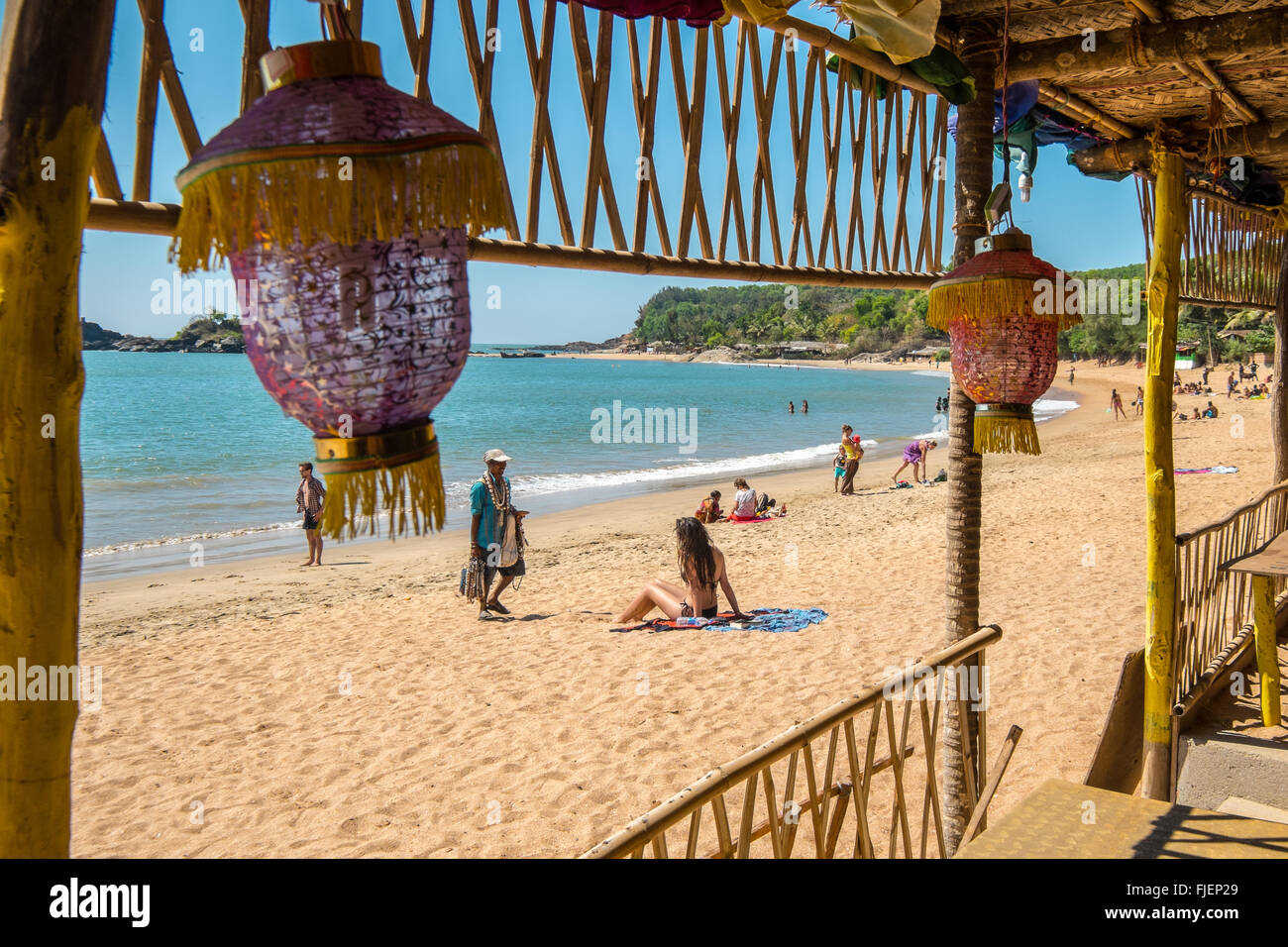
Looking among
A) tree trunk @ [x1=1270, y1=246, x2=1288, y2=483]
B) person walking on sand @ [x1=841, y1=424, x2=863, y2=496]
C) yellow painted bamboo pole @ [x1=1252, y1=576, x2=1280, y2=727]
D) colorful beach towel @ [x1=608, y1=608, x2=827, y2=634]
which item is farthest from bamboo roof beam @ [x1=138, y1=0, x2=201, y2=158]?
person walking on sand @ [x1=841, y1=424, x2=863, y2=496]

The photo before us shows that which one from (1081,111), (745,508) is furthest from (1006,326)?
(745,508)

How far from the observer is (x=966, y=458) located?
136 inches

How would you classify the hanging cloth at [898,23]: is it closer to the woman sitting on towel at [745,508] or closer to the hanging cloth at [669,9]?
the hanging cloth at [669,9]

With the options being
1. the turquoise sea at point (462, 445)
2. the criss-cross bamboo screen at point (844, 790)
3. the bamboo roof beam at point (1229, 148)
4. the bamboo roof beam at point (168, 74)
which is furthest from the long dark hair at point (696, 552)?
the bamboo roof beam at point (168, 74)

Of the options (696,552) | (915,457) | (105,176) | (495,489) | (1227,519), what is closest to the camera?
(105,176)

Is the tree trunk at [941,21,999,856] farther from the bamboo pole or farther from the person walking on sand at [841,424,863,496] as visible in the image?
the person walking on sand at [841,424,863,496]

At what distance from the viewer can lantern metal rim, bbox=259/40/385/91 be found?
4.15 ft

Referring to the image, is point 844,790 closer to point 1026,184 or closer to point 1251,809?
point 1251,809

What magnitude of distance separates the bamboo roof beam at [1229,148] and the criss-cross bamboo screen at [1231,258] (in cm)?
121

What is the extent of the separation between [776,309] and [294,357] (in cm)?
14394

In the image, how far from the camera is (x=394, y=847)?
4.63 m

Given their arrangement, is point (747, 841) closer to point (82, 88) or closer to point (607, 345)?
point (82, 88)

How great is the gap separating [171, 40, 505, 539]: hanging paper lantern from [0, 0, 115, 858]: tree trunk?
0.17 metres

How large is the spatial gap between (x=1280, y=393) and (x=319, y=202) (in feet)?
28.2
